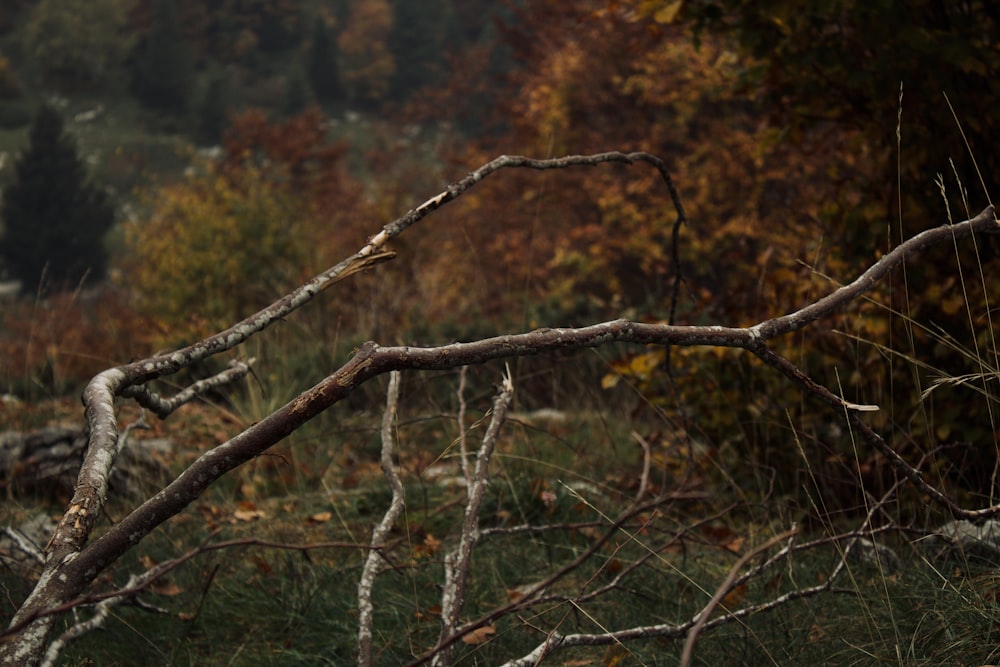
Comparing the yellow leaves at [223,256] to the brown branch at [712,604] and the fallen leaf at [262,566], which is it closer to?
the fallen leaf at [262,566]

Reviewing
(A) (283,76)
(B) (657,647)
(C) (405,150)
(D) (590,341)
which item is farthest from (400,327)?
(A) (283,76)

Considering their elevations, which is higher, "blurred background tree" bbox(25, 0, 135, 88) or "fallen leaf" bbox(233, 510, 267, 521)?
"fallen leaf" bbox(233, 510, 267, 521)

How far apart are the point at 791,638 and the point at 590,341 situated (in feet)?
3.58

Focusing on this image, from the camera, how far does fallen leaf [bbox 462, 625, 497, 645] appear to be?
7.20 feet

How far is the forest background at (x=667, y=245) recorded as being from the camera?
3150 mm

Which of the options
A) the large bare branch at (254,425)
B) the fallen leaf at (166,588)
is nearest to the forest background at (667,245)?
the large bare branch at (254,425)

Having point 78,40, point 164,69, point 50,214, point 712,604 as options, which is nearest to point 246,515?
point 712,604

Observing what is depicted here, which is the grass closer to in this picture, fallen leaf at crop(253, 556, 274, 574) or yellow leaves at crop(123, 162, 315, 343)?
fallen leaf at crop(253, 556, 274, 574)

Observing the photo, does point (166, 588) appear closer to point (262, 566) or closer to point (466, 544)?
point (262, 566)

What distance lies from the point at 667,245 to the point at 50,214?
27.6m

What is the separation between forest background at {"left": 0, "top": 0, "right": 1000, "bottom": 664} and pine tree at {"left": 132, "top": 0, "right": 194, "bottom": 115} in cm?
645

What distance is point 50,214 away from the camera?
3195cm

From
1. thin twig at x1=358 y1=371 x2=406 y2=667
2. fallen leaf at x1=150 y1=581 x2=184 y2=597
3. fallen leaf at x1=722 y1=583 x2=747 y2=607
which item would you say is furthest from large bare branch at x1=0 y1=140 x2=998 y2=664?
fallen leaf at x1=150 y1=581 x2=184 y2=597

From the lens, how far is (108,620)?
2.50m
